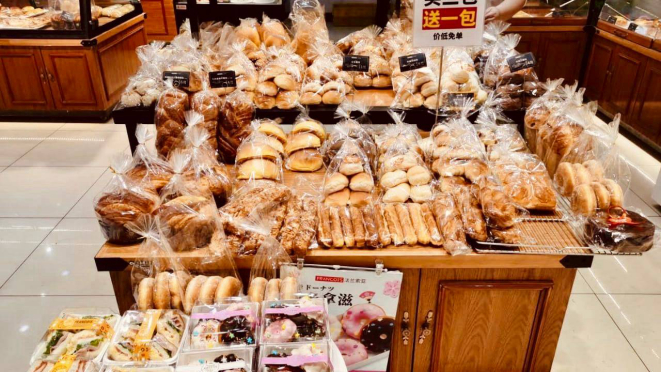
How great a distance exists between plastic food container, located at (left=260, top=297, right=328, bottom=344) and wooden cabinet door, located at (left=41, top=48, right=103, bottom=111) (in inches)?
189

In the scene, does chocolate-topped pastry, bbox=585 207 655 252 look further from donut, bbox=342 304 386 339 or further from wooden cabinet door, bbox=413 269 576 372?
donut, bbox=342 304 386 339

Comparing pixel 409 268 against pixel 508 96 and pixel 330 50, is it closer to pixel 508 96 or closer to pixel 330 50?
pixel 508 96

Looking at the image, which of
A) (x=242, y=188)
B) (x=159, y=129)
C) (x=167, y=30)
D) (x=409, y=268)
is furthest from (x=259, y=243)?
(x=167, y=30)

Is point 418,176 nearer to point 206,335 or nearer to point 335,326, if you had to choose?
point 335,326

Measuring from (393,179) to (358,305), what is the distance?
58 cm

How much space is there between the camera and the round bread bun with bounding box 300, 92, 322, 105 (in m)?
2.89

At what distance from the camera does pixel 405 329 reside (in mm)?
2182

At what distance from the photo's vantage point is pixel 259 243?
1.86 m

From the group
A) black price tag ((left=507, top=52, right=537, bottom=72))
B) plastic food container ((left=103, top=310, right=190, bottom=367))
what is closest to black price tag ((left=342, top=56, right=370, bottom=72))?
black price tag ((left=507, top=52, right=537, bottom=72))

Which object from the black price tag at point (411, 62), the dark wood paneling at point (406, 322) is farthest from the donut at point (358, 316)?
the black price tag at point (411, 62)

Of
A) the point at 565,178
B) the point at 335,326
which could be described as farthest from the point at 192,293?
the point at 565,178

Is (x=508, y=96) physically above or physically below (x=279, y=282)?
above

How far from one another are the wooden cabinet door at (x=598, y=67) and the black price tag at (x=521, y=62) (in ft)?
11.0

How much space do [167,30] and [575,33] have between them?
6.64m
